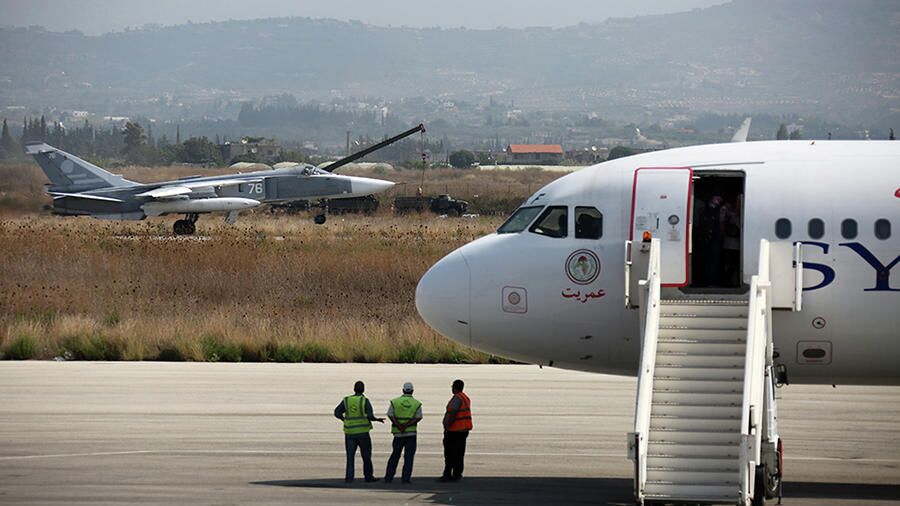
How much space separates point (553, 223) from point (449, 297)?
5.96 ft

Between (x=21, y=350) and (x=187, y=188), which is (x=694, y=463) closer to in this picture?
(x=21, y=350)

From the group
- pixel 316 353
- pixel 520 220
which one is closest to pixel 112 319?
pixel 316 353

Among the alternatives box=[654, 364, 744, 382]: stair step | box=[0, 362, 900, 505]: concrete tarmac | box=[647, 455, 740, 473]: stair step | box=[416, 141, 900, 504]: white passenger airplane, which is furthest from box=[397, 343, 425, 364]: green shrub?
box=[647, 455, 740, 473]: stair step

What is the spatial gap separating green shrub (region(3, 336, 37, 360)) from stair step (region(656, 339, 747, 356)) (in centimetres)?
2125

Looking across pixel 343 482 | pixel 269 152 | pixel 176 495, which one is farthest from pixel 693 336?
pixel 269 152

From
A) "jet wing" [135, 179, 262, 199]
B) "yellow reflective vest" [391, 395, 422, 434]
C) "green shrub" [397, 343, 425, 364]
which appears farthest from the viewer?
"jet wing" [135, 179, 262, 199]

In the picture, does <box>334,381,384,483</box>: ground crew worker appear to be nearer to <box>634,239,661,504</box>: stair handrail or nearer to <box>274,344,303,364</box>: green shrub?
<box>634,239,661,504</box>: stair handrail

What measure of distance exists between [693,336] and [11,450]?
36.5ft

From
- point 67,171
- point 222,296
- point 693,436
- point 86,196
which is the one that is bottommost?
point 222,296

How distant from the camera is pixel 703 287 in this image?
19922 millimetres

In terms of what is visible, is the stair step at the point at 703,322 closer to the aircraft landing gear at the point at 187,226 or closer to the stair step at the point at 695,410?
the stair step at the point at 695,410

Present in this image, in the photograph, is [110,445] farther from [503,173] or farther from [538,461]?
[503,173]

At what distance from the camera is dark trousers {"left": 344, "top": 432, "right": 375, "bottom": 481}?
20.3m

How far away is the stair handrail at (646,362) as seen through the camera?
666 inches
